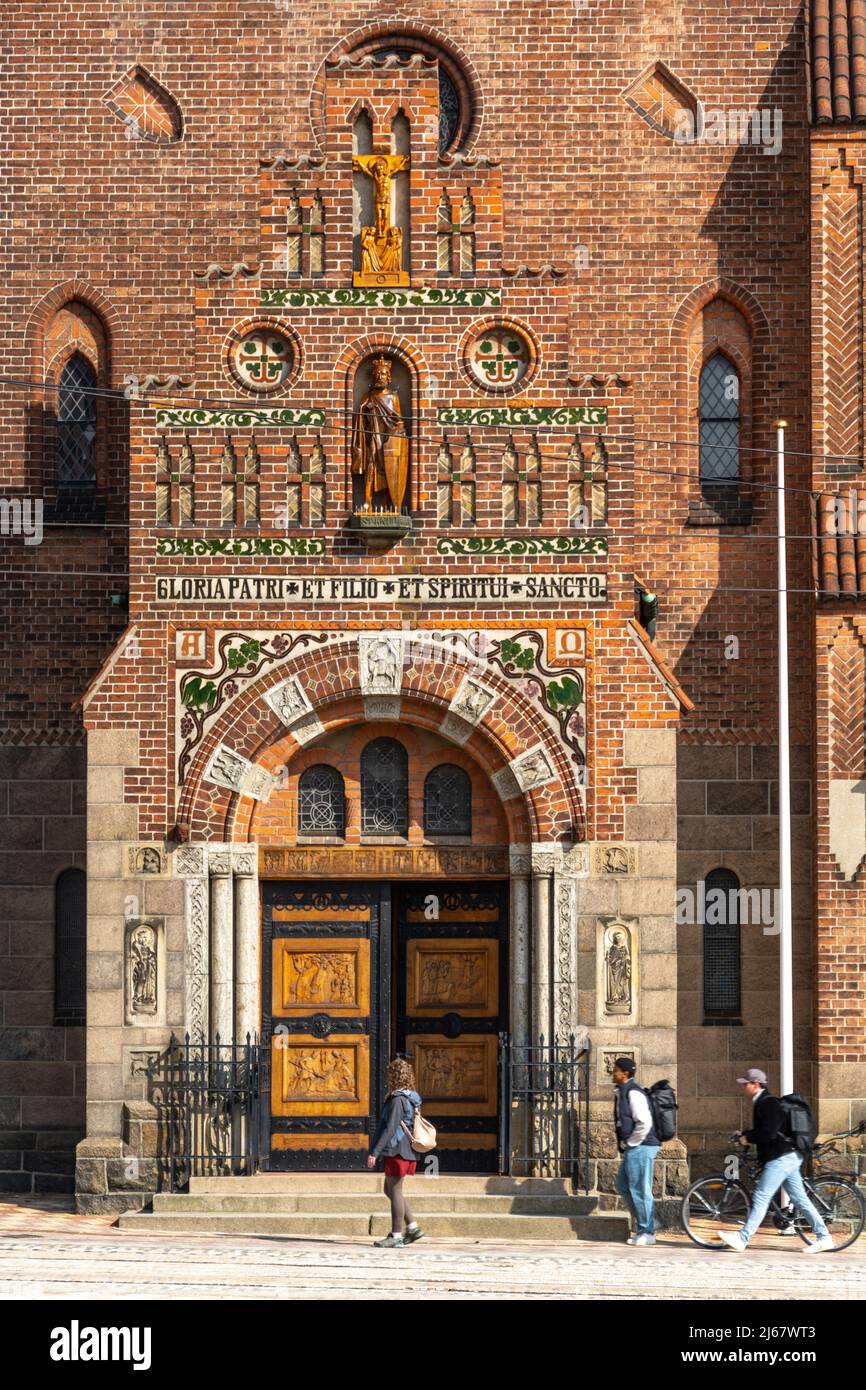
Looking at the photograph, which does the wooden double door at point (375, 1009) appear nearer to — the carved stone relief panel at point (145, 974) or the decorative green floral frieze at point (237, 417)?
the carved stone relief panel at point (145, 974)

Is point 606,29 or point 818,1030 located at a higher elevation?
point 606,29

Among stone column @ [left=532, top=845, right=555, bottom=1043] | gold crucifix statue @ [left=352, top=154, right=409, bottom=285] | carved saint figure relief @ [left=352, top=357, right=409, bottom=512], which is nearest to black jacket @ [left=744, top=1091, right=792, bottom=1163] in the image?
stone column @ [left=532, top=845, right=555, bottom=1043]

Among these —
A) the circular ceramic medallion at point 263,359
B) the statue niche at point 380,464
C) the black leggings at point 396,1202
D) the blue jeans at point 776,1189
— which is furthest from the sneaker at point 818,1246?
the circular ceramic medallion at point 263,359

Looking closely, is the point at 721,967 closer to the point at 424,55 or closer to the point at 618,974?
the point at 618,974

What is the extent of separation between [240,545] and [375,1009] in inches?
182

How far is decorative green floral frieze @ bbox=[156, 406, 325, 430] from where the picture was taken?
2294 cm

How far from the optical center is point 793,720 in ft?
81.3

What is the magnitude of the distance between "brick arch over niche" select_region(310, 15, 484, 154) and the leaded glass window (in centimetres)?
357

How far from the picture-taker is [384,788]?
23344mm

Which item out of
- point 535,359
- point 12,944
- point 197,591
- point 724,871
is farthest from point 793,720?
point 12,944

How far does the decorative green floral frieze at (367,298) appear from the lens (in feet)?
75.9

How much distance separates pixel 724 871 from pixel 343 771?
4.27 metres

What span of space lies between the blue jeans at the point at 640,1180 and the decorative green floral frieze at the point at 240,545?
6339 millimetres

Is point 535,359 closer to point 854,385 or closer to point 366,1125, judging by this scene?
point 854,385
